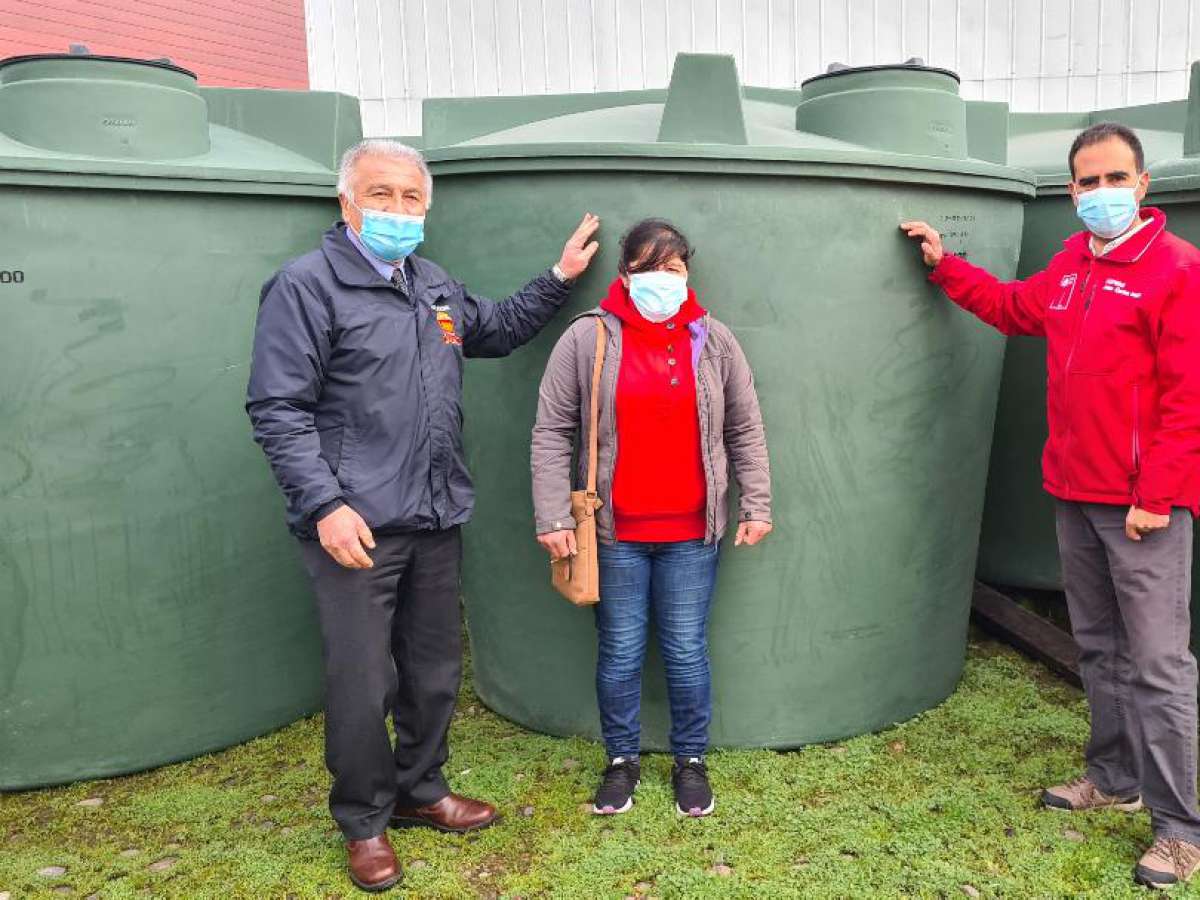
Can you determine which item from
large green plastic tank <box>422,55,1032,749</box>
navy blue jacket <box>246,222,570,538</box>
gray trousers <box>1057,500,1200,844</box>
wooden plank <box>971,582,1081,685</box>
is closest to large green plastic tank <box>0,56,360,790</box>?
large green plastic tank <box>422,55,1032,749</box>

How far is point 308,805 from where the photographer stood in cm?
304

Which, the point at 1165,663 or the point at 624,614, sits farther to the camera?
the point at 624,614

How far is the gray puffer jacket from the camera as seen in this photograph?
2.72 m

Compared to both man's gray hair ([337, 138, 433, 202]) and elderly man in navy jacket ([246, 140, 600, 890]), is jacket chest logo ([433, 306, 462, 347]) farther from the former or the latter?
man's gray hair ([337, 138, 433, 202])

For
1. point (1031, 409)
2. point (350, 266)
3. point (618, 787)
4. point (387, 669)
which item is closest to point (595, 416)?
point (350, 266)

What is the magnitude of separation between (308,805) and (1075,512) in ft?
7.56

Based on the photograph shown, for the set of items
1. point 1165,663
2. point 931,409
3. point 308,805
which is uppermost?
point 931,409

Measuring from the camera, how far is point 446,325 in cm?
262

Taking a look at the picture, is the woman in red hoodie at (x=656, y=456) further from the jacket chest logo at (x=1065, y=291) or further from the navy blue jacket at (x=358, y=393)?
the jacket chest logo at (x=1065, y=291)

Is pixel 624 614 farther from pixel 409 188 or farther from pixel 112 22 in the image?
pixel 112 22

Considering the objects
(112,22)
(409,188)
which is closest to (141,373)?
(409,188)

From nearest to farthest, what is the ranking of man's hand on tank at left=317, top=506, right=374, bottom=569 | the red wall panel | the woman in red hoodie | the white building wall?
man's hand on tank at left=317, top=506, right=374, bottom=569
the woman in red hoodie
the white building wall
the red wall panel

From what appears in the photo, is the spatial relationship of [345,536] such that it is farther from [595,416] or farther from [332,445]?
[595,416]

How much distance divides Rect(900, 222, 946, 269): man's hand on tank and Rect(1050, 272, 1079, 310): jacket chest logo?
40cm
